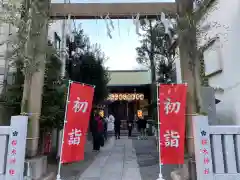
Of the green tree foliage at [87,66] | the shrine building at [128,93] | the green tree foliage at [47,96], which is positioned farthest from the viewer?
the shrine building at [128,93]

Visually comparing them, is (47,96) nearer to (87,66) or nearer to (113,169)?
(113,169)

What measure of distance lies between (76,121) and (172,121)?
6.81 feet

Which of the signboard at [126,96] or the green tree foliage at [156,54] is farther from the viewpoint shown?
the signboard at [126,96]

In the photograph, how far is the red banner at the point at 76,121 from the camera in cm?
516

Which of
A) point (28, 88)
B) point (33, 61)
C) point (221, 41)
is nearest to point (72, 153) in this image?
point (28, 88)

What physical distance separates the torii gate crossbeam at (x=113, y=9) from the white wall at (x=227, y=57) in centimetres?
176

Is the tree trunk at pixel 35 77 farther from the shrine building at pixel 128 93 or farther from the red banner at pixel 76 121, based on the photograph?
the shrine building at pixel 128 93

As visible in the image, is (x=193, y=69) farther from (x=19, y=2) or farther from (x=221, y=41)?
(x=19, y=2)

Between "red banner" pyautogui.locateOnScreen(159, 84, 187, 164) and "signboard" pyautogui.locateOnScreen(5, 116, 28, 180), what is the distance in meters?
2.82

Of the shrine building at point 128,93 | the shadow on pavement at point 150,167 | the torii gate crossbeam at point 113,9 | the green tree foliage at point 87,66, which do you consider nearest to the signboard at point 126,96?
the shrine building at point 128,93

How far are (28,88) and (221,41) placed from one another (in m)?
6.39

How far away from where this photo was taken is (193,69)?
5676 mm

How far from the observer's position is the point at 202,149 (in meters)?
4.68

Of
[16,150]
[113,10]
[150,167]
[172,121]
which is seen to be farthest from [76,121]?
[113,10]
